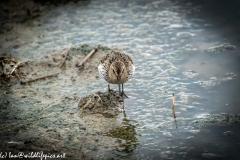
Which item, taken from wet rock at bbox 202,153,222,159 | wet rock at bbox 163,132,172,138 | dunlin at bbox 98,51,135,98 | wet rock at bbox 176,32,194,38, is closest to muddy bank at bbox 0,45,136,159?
dunlin at bbox 98,51,135,98

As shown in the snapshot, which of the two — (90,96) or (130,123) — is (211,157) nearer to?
(130,123)

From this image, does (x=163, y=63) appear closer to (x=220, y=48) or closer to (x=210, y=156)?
(x=220, y=48)

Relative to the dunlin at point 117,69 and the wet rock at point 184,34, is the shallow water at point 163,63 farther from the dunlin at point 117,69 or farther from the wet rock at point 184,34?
the dunlin at point 117,69

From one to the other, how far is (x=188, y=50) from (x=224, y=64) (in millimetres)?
1096

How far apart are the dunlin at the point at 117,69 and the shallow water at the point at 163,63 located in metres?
0.50

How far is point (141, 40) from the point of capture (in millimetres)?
10812

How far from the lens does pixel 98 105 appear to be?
307 inches

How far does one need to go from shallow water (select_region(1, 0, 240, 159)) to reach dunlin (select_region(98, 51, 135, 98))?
1.64 feet

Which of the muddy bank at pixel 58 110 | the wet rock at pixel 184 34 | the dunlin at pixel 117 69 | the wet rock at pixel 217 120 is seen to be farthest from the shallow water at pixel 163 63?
the dunlin at pixel 117 69

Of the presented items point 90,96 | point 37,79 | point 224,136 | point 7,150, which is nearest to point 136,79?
point 90,96

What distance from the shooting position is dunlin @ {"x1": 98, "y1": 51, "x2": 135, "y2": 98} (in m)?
8.04

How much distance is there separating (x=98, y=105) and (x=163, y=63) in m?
2.45

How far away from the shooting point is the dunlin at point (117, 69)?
8.04m

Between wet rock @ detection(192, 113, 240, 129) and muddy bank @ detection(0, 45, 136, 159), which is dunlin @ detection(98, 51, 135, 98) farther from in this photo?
wet rock @ detection(192, 113, 240, 129)
